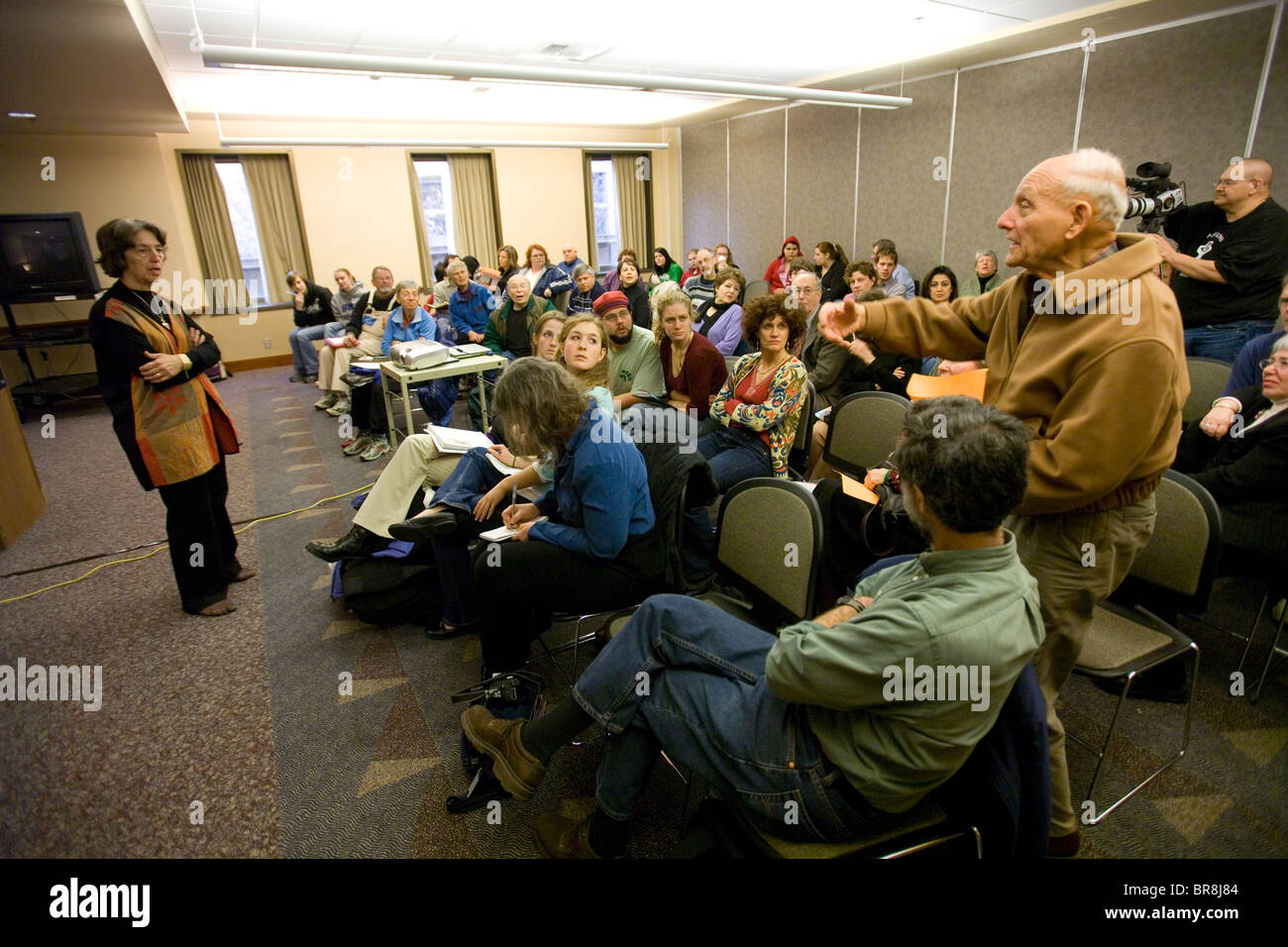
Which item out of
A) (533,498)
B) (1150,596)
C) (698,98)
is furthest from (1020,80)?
(533,498)

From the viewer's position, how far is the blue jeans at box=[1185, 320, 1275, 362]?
3342 mm

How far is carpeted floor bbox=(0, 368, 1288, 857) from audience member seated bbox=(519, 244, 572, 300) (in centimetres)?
408

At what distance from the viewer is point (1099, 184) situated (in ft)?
4.53

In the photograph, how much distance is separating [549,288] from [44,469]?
436 centimetres

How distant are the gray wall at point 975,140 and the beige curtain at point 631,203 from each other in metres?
1.12

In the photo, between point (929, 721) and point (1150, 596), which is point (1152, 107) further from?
point (929, 721)

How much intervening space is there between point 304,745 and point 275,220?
833cm

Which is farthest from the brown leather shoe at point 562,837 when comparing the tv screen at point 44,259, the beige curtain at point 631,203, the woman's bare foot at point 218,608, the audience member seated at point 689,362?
the beige curtain at point 631,203

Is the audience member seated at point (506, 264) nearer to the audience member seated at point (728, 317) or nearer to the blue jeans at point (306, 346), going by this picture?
the blue jeans at point (306, 346)

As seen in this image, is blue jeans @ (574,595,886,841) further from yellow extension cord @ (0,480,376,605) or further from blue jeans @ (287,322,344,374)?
blue jeans @ (287,322,344,374)

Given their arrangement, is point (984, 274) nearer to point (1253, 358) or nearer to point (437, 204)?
point (1253, 358)

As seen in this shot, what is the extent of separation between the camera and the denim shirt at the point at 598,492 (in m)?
1.93

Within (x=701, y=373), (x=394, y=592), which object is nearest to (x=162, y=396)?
(x=394, y=592)

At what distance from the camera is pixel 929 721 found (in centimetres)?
111
